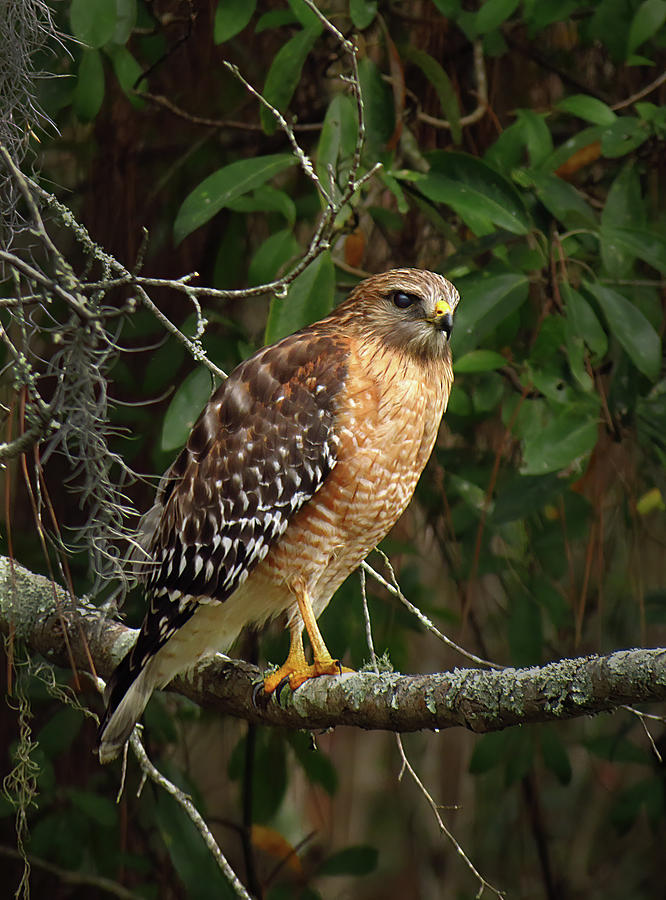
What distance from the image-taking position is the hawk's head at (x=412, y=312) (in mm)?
2609

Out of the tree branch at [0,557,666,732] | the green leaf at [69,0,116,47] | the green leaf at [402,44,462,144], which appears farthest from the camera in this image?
the green leaf at [402,44,462,144]

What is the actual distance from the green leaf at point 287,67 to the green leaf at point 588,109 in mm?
657

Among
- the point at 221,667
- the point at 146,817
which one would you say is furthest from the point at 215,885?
the point at 221,667

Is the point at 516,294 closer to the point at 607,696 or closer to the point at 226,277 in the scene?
the point at 226,277

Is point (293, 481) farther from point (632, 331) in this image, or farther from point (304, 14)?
point (304, 14)

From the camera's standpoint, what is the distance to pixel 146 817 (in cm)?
362

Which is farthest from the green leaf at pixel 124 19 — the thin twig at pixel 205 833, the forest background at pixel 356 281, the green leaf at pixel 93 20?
the thin twig at pixel 205 833

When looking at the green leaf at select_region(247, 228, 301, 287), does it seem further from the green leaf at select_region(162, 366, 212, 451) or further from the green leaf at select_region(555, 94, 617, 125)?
the green leaf at select_region(555, 94, 617, 125)

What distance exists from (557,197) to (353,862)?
2122 mm

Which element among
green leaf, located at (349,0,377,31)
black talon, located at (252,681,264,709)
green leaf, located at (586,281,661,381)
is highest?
green leaf, located at (349,0,377,31)

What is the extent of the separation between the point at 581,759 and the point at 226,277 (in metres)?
4.08

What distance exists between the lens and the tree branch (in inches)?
61.2

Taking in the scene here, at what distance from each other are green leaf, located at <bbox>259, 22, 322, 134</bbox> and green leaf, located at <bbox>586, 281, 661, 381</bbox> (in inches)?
33.5

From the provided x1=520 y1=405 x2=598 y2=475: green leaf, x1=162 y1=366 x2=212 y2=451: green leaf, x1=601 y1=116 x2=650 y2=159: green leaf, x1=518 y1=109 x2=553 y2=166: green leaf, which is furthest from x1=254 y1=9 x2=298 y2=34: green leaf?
x1=520 y1=405 x2=598 y2=475: green leaf
